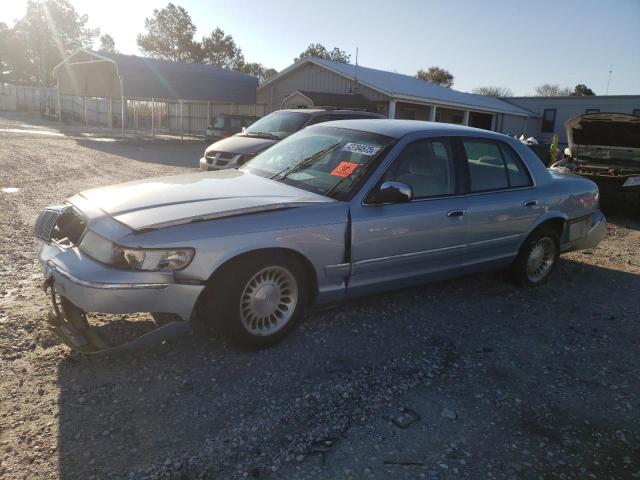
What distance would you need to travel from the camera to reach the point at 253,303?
133 inches

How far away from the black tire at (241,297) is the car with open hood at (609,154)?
26.7 ft

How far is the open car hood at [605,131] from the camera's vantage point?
930 cm

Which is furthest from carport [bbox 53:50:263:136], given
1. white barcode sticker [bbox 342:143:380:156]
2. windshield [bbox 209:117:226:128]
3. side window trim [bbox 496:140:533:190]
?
side window trim [bbox 496:140:533:190]

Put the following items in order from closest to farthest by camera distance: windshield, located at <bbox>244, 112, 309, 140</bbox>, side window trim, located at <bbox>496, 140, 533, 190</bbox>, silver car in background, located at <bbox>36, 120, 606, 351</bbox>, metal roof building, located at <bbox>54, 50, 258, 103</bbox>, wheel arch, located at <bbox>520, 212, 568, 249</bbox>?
silver car in background, located at <bbox>36, 120, 606, 351</bbox> → side window trim, located at <bbox>496, 140, 533, 190</bbox> → wheel arch, located at <bbox>520, 212, 568, 249</bbox> → windshield, located at <bbox>244, 112, 309, 140</bbox> → metal roof building, located at <bbox>54, 50, 258, 103</bbox>

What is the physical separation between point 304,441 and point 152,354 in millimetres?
1363

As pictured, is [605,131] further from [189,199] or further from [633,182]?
[189,199]

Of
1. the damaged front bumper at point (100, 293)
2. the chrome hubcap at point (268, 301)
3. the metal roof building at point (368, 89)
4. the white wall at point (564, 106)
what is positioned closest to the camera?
the damaged front bumper at point (100, 293)

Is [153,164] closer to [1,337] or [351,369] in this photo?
[1,337]

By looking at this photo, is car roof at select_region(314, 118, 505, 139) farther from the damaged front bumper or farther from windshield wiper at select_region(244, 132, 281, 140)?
windshield wiper at select_region(244, 132, 281, 140)

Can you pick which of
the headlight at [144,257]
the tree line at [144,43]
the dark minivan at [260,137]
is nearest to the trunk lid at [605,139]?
the dark minivan at [260,137]

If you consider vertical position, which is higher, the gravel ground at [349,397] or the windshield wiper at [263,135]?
the windshield wiper at [263,135]

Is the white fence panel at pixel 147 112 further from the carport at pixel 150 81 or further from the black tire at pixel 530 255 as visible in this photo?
the black tire at pixel 530 255

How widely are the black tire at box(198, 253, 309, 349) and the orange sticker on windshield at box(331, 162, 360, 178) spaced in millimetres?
884

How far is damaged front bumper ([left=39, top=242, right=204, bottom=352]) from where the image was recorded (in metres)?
2.93
